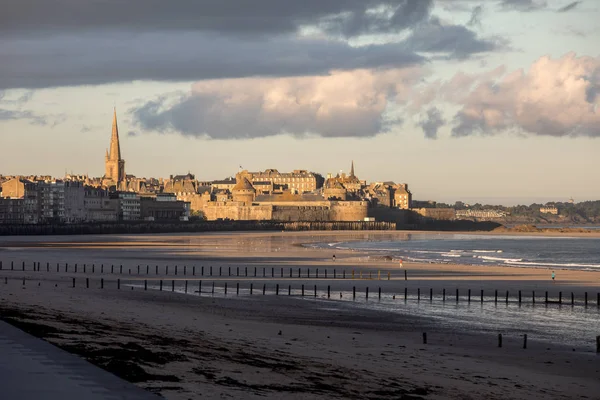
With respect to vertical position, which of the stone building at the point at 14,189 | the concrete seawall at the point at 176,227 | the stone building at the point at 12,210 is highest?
the stone building at the point at 14,189

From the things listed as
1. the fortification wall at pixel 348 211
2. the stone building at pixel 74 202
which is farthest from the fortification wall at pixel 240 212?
the stone building at pixel 74 202

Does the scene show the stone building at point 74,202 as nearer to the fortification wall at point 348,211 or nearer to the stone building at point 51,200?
the stone building at point 51,200

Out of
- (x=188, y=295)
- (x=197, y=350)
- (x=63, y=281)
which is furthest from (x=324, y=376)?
(x=63, y=281)

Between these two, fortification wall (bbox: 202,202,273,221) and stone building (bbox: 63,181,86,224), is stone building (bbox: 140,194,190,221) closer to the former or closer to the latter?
fortification wall (bbox: 202,202,273,221)

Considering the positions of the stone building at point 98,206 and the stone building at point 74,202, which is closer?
the stone building at point 74,202

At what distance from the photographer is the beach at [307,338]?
46.3 ft

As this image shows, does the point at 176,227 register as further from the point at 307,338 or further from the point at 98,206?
the point at 307,338

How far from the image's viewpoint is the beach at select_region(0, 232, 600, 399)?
46.3ft

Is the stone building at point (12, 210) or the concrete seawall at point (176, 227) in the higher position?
the stone building at point (12, 210)

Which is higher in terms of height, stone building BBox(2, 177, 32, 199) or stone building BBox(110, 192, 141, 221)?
stone building BBox(2, 177, 32, 199)

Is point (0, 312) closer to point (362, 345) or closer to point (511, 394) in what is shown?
point (362, 345)

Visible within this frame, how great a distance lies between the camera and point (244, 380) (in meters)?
13.6

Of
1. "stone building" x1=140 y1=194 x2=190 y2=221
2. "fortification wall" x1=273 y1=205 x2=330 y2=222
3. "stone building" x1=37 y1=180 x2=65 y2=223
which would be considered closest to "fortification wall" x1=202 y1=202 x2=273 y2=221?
"fortification wall" x1=273 y1=205 x2=330 y2=222

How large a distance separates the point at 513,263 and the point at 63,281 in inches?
1313
